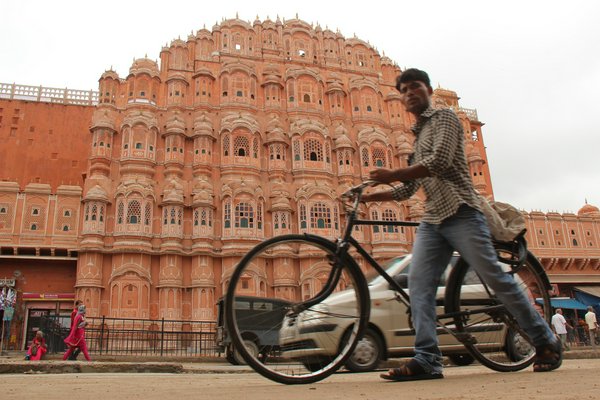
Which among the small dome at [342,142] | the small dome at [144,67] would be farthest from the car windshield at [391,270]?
the small dome at [144,67]

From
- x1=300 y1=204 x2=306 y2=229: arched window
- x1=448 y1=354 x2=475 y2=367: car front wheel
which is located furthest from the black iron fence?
x1=448 y1=354 x2=475 y2=367: car front wheel

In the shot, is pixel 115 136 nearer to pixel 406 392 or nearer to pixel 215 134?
pixel 215 134

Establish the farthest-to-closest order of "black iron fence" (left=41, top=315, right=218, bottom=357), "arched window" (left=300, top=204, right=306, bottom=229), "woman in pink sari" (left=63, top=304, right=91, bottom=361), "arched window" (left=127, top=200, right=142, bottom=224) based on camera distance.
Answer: "arched window" (left=300, top=204, right=306, bottom=229), "arched window" (left=127, top=200, right=142, bottom=224), "black iron fence" (left=41, top=315, right=218, bottom=357), "woman in pink sari" (left=63, top=304, right=91, bottom=361)

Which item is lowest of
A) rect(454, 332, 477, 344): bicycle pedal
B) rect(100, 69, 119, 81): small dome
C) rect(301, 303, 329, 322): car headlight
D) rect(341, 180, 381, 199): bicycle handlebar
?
rect(454, 332, 477, 344): bicycle pedal

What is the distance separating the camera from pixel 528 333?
2.89 metres

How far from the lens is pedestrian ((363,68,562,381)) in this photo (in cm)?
276

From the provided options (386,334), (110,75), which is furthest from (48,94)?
(386,334)

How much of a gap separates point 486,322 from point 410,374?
0.90m

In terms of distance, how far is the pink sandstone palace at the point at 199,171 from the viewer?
68.1 ft

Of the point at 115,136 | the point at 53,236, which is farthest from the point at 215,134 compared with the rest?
the point at 53,236

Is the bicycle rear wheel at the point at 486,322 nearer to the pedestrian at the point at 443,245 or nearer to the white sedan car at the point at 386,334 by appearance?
the pedestrian at the point at 443,245

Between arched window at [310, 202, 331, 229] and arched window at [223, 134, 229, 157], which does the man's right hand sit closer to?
arched window at [310, 202, 331, 229]

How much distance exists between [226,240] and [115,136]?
763 centimetres

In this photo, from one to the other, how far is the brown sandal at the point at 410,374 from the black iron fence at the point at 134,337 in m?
12.4
